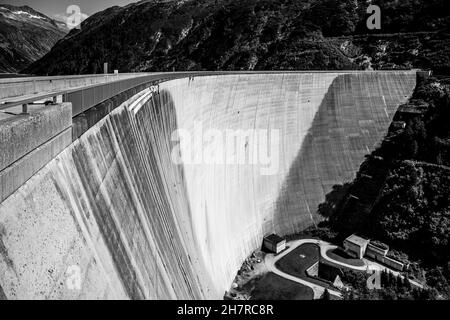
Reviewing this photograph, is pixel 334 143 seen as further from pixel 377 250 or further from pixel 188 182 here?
pixel 188 182

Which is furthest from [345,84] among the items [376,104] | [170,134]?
[170,134]

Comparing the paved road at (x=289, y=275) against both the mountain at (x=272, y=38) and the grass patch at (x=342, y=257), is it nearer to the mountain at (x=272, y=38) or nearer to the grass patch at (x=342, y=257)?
the grass patch at (x=342, y=257)

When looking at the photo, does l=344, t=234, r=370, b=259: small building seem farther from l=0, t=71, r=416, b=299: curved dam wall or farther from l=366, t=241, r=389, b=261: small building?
l=0, t=71, r=416, b=299: curved dam wall

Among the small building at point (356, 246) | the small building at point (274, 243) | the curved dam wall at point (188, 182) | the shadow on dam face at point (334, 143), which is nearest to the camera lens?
the curved dam wall at point (188, 182)

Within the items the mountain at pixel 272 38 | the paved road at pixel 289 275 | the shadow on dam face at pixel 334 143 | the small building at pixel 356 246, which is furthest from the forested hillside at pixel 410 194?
the mountain at pixel 272 38

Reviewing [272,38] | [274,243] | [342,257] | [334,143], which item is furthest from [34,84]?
[272,38]

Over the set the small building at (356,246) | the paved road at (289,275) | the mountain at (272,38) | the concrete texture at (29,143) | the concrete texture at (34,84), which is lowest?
the paved road at (289,275)

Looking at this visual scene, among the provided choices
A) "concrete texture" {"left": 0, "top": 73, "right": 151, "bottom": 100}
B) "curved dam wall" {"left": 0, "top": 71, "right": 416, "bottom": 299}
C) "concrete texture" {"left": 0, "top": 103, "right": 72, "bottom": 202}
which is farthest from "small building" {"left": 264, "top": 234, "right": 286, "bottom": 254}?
"concrete texture" {"left": 0, "top": 103, "right": 72, "bottom": 202}
